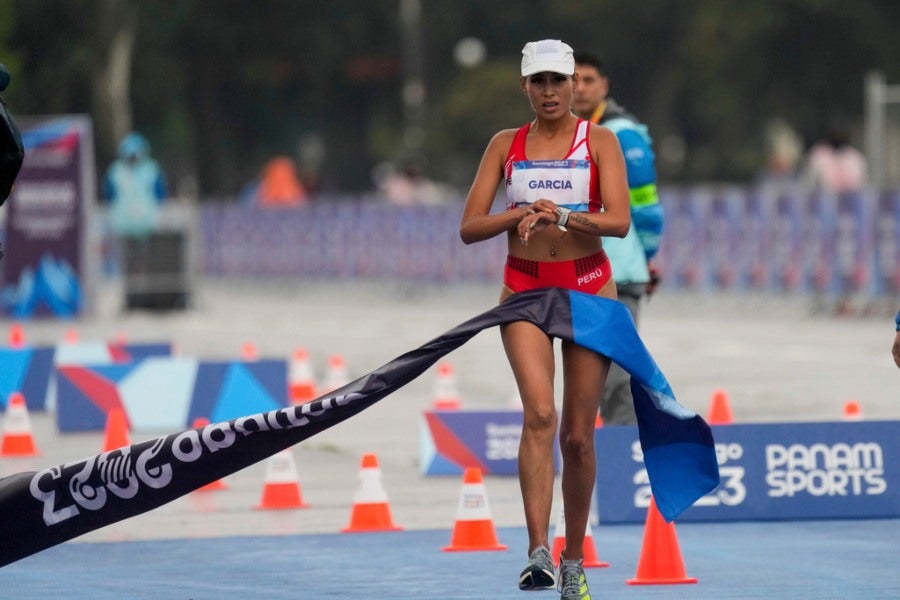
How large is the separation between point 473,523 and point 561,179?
2126 mm

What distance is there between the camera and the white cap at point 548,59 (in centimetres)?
812

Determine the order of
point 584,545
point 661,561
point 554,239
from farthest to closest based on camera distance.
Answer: point 584,545, point 661,561, point 554,239

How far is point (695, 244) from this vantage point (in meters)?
29.6

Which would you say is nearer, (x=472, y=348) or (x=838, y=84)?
(x=472, y=348)

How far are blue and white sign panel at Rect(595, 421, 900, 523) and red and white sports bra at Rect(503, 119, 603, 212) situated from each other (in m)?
2.64

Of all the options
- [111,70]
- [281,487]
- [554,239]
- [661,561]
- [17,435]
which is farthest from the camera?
[111,70]

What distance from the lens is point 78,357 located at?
56.4 ft

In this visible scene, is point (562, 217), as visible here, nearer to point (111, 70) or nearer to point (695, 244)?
point (695, 244)

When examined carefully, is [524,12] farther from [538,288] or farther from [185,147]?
[538,288]

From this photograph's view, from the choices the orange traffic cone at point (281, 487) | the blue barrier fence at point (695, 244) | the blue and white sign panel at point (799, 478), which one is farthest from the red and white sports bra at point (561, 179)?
the blue barrier fence at point (695, 244)

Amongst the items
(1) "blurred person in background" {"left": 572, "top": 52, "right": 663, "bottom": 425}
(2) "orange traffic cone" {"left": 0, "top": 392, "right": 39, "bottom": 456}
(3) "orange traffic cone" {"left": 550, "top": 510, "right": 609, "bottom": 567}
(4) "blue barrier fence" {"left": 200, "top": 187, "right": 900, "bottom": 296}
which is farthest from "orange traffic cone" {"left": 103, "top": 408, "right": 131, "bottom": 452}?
(4) "blue barrier fence" {"left": 200, "top": 187, "right": 900, "bottom": 296}

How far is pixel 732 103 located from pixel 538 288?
59478 millimetres

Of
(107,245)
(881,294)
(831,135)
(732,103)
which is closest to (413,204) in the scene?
(831,135)

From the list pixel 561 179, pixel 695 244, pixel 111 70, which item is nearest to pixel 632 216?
pixel 561 179
